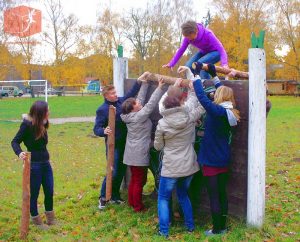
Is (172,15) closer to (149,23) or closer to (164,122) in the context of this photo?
(149,23)

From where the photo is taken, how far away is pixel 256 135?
5.12 m

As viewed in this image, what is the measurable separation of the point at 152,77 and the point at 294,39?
39.9m

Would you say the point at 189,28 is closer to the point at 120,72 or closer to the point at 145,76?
the point at 145,76

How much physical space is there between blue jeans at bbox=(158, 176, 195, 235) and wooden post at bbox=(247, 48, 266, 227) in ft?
2.45

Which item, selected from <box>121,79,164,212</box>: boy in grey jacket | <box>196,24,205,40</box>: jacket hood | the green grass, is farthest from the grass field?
the green grass

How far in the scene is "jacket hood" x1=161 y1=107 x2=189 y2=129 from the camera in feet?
16.9

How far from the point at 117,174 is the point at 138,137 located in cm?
90

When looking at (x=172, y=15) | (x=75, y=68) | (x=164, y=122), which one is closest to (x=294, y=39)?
(x=172, y=15)

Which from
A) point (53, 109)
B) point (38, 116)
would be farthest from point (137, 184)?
point (53, 109)

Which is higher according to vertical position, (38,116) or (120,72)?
(120,72)

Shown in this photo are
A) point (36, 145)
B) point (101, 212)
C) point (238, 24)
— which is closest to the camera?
point (36, 145)

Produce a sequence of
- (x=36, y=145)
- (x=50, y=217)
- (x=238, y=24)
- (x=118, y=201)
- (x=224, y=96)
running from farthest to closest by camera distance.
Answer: (x=238, y=24), (x=118, y=201), (x=50, y=217), (x=36, y=145), (x=224, y=96)

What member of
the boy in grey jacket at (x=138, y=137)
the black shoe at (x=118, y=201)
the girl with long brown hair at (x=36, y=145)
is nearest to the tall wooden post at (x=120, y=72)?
the boy in grey jacket at (x=138, y=137)

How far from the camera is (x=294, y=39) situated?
140ft
